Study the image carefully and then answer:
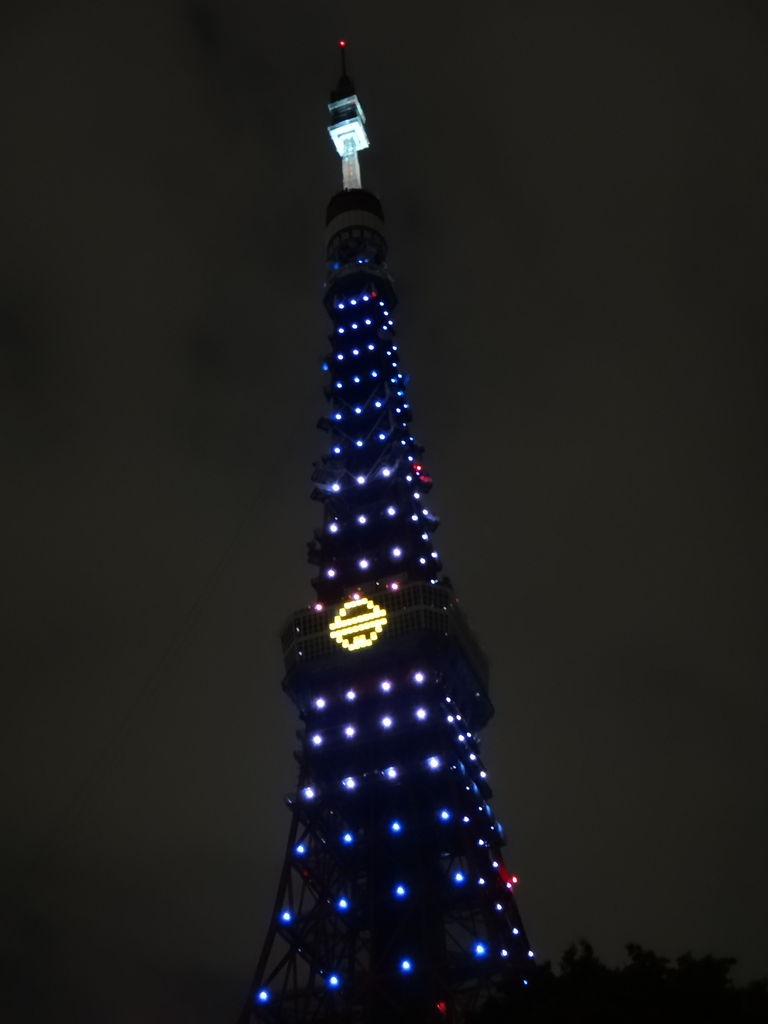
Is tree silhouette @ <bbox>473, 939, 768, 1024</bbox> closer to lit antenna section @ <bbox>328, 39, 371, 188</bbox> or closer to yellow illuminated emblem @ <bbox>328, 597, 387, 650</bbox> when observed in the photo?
yellow illuminated emblem @ <bbox>328, 597, 387, 650</bbox>

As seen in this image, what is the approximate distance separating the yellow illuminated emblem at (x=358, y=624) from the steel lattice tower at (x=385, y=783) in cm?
13

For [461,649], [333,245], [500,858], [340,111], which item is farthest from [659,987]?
[340,111]

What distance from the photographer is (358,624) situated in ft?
272

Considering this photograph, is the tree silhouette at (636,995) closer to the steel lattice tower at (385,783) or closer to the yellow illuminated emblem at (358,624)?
the steel lattice tower at (385,783)

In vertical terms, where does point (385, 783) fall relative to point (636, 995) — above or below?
above

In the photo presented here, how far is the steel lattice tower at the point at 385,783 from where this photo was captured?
64.8m

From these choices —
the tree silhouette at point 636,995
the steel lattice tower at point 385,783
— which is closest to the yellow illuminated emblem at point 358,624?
the steel lattice tower at point 385,783

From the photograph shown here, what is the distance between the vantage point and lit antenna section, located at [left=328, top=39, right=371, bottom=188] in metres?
129

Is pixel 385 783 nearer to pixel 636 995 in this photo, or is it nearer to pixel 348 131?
pixel 636 995

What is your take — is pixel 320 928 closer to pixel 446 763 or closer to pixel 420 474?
pixel 446 763

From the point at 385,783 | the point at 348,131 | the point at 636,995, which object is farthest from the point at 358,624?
the point at 348,131

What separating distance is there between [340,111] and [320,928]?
342ft

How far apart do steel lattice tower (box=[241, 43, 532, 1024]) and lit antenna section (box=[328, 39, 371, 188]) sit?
46.7 m

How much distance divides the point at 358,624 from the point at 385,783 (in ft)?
47.2
